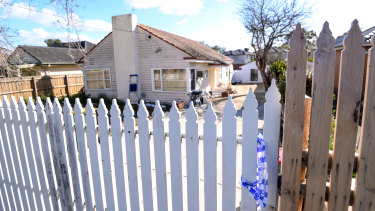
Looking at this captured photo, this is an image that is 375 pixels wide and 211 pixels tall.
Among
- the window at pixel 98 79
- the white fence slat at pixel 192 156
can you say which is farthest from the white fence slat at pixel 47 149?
the window at pixel 98 79

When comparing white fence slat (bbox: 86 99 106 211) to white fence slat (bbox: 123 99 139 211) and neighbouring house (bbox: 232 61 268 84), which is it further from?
neighbouring house (bbox: 232 61 268 84)

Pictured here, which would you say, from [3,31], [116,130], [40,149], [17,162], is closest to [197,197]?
[116,130]

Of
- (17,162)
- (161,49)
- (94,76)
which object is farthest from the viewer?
(94,76)

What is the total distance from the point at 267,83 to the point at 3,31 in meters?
13.8

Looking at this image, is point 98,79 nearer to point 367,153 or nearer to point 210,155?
point 210,155

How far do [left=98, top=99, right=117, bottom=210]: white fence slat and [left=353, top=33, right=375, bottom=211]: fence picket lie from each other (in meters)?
2.01

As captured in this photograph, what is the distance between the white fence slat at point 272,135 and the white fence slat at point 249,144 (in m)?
0.08

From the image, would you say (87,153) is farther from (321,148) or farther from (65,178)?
(321,148)

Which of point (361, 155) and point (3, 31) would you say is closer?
point (361, 155)

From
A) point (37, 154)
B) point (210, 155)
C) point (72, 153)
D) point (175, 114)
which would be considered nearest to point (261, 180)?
point (210, 155)

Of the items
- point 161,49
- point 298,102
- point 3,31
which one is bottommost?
point 298,102

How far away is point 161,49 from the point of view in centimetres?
1237

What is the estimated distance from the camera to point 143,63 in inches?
514

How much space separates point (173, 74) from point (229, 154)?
11.3 metres
